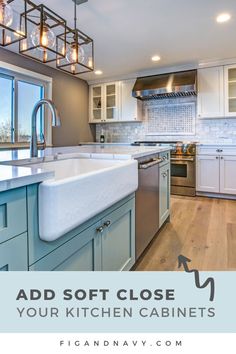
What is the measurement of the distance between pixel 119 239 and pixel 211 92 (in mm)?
3698

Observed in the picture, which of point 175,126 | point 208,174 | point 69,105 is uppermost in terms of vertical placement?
point 69,105

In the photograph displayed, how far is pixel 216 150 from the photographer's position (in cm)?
409

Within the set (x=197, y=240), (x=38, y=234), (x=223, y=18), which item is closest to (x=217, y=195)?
(x=197, y=240)

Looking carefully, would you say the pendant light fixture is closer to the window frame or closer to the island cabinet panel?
the island cabinet panel

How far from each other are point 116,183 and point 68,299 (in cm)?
62

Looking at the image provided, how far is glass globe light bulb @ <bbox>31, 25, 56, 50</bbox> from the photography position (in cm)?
185

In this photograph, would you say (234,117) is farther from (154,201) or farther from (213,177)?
A: (154,201)

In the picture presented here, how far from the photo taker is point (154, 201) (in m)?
2.21

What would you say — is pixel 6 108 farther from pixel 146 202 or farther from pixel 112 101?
pixel 146 202

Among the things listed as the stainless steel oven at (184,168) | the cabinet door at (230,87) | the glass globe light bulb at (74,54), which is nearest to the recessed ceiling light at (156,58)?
the cabinet door at (230,87)

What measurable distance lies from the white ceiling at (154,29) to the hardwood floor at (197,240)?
234 centimetres

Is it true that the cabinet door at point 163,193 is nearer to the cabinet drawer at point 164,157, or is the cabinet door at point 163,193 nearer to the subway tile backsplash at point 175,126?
the cabinet drawer at point 164,157

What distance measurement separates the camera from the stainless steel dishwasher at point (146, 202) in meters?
1.82

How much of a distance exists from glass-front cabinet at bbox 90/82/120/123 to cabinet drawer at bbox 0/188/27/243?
4652mm
